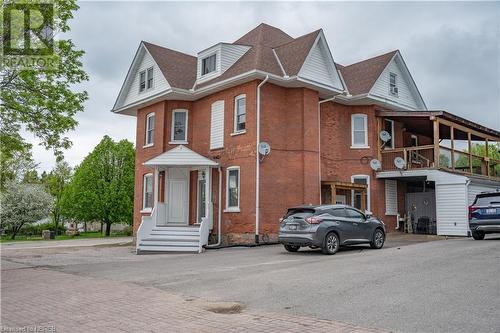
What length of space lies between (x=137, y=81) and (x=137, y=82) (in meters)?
0.06

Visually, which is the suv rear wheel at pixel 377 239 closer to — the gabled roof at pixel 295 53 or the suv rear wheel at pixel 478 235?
the suv rear wheel at pixel 478 235

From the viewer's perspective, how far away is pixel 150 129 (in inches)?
969

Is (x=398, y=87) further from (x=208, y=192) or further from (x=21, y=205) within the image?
(x=21, y=205)

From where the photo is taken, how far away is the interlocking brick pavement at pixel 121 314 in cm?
632

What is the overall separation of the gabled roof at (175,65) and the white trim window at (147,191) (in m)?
5.06

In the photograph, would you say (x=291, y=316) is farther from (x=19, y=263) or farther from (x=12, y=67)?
(x=19, y=263)

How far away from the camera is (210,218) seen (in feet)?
66.5

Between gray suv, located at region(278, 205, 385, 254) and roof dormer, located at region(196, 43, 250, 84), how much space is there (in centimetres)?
958

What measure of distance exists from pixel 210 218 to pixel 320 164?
5.89 m

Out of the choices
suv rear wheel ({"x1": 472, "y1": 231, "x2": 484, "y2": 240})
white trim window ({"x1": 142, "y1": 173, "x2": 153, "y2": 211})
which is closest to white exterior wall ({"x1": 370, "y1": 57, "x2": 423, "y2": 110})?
suv rear wheel ({"x1": 472, "y1": 231, "x2": 484, "y2": 240})

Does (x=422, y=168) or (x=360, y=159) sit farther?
(x=360, y=159)

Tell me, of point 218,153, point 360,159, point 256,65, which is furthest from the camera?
point 360,159

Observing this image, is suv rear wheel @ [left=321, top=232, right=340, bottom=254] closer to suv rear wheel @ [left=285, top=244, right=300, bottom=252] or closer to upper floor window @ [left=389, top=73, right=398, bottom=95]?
suv rear wheel @ [left=285, top=244, right=300, bottom=252]

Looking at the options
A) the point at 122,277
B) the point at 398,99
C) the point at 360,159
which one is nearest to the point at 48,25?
the point at 122,277
